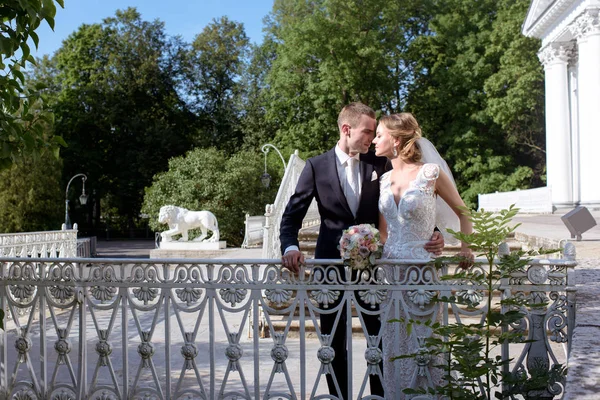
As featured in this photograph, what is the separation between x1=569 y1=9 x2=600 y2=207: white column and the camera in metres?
19.3

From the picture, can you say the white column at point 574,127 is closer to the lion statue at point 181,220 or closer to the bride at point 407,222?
the lion statue at point 181,220

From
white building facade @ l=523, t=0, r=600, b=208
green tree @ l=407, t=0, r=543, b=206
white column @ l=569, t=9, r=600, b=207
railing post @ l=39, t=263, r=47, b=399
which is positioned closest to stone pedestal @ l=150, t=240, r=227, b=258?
white column @ l=569, t=9, r=600, b=207

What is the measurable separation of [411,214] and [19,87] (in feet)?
7.63

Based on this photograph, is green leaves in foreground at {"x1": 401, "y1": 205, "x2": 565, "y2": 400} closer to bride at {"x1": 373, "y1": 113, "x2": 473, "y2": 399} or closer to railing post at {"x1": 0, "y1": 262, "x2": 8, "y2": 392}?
bride at {"x1": 373, "y1": 113, "x2": 473, "y2": 399}

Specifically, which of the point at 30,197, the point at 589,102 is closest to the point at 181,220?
the point at 589,102

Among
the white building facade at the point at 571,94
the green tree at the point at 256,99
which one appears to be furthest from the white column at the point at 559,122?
the green tree at the point at 256,99

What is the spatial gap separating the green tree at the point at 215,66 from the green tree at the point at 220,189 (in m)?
12.8

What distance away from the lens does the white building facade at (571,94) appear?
19.6 meters

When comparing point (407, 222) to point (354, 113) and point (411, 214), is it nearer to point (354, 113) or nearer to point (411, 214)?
point (411, 214)

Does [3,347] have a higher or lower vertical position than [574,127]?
lower

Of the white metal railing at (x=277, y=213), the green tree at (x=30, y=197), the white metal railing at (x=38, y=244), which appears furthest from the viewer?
the green tree at (x=30, y=197)

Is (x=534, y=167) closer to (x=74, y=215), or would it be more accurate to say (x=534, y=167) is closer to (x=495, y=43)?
(x=495, y=43)

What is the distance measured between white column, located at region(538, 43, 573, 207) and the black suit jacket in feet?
68.2

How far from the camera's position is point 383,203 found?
140 inches
